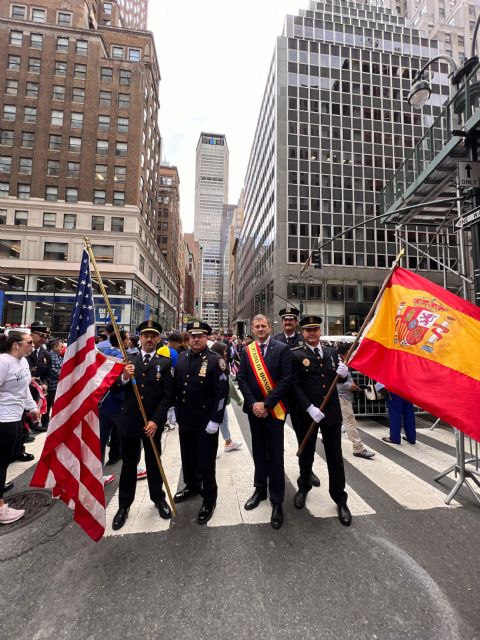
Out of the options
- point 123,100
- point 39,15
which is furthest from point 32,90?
point 39,15

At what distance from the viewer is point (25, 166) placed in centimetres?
3550

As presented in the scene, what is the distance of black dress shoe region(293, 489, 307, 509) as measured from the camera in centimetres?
409

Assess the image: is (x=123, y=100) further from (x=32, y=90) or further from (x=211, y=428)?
(x=211, y=428)

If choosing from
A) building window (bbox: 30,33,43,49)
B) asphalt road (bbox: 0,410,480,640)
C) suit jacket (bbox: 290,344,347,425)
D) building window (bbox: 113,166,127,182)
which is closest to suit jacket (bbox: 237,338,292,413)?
suit jacket (bbox: 290,344,347,425)

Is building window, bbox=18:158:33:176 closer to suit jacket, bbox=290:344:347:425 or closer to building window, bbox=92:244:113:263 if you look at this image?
building window, bbox=92:244:113:263

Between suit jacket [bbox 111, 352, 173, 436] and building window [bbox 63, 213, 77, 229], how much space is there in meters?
37.9

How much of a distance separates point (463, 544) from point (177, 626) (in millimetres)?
3003

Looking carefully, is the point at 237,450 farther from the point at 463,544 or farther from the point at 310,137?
the point at 310,137

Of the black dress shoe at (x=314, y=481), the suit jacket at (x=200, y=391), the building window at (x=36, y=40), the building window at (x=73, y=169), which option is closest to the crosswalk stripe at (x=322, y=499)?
the black dress shoe at (x=314, y=481)

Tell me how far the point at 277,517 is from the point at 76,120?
1834 inches

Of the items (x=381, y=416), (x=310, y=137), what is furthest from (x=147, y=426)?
(x=310, y=137)

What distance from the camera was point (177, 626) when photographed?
2.39 meters

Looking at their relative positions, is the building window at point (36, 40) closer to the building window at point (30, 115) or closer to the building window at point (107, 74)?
the building window at point (107, 74)

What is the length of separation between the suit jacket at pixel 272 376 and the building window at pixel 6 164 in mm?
43861
